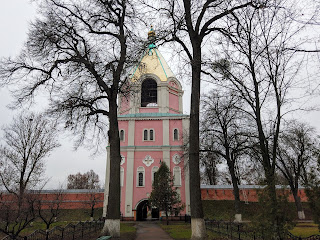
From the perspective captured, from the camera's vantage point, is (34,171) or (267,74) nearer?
(267,74)

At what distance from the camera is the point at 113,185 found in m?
11.2

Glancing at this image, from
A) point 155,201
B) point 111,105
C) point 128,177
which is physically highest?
point 111,105

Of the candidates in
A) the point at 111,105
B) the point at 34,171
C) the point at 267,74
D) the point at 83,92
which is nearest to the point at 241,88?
the point at 267,74

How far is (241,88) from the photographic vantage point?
10.7m

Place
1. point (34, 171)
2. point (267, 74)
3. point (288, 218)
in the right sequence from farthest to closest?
point (34, 171) < point (267, 74) < point (288, 218)

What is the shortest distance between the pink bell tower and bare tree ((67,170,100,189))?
103ft

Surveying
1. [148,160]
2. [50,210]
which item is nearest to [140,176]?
[148,160]

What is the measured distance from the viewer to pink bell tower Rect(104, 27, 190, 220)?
86.8ft

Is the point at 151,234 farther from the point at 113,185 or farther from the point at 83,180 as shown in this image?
the point at 83,180

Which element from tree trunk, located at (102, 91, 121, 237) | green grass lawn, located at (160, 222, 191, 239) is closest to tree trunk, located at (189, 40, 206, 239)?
tree trunk, located at (102, 91, 121, 237)

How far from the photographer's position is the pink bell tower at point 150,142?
86.8 feet

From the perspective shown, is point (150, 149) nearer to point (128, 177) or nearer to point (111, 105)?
point (128, 177)

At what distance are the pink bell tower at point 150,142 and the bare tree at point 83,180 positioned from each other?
103ft

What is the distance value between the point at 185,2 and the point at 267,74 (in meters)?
4.15
